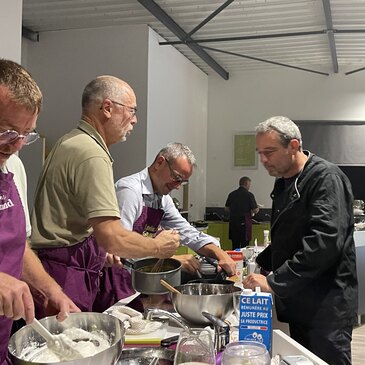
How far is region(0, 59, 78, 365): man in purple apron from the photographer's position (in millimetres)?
1026

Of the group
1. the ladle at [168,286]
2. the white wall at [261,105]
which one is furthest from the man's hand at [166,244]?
the white wall at [261,105]

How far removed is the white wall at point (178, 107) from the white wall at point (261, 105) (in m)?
0.22

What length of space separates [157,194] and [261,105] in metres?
6.36

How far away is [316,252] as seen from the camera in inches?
73.7

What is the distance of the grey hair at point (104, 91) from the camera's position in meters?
1.96

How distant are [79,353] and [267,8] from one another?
5.38 metres

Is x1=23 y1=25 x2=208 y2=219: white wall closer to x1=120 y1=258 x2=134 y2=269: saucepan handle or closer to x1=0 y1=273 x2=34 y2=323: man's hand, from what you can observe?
x1=120 y1=258 x2=134 y2=269: saucepan handle

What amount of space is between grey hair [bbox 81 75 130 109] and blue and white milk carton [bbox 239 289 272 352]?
107 centimetres

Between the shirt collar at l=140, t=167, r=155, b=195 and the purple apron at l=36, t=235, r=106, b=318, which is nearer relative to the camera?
the purple apron at l=36, t=235, r=106, b=318

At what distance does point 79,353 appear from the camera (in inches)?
41.9

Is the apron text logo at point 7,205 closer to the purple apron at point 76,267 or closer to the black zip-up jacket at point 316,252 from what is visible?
the purple apron at point 76,267

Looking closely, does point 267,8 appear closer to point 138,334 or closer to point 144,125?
point 144,125

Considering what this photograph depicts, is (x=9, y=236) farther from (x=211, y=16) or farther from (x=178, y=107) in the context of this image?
(x=178, y=107)

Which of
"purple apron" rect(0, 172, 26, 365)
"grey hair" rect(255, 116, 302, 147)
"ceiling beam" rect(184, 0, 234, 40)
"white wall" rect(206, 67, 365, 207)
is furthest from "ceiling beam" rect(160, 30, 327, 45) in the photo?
"purple apron" rect(0, 172, 26, 365)
